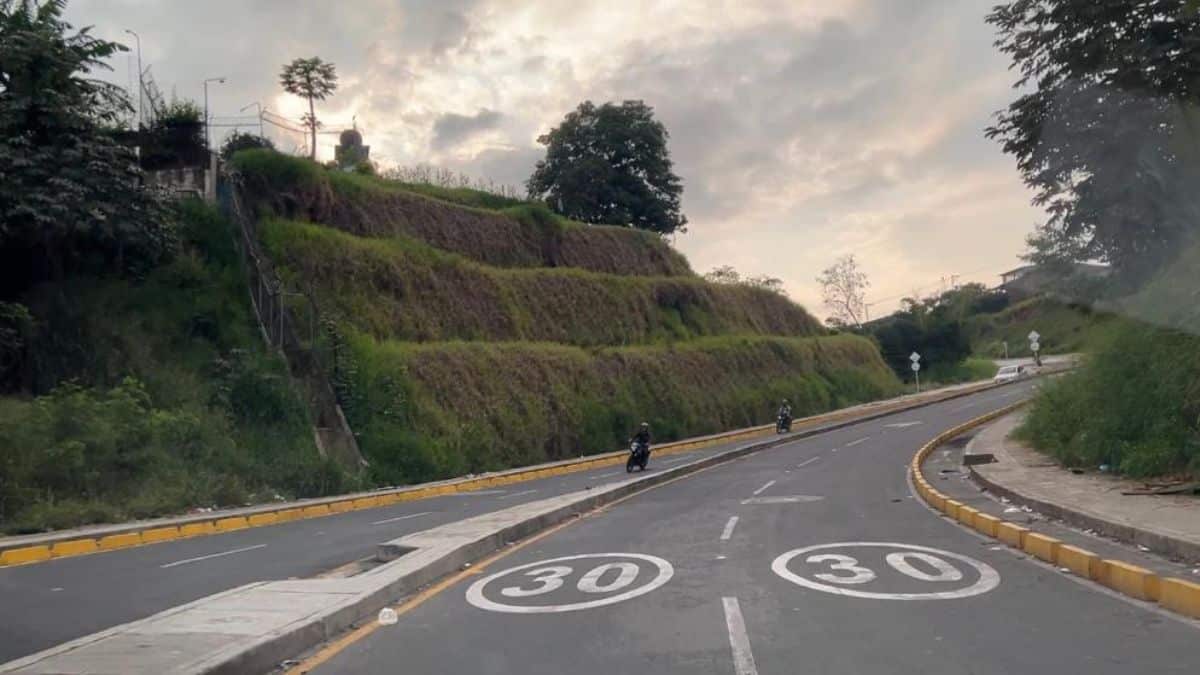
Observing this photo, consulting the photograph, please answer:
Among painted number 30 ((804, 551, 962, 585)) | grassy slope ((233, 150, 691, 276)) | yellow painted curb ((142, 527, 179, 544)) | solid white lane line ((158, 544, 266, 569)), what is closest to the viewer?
painted number 30 ((804, 551, 962, 585))

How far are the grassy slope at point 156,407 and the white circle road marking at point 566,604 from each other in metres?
11.8

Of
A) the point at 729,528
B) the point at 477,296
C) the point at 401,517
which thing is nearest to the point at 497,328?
the point at 477,296

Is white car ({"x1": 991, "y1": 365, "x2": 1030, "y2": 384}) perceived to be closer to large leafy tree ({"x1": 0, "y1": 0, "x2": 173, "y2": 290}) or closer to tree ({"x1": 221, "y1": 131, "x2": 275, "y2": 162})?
tree ({"x1": 221, "y1": 131, "x2": 275, "y2": 162})

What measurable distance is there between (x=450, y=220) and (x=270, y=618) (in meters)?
39.5

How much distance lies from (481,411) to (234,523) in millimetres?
17061

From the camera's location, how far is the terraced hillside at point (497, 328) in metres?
35.4

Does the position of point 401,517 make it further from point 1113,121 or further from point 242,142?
point 242,142

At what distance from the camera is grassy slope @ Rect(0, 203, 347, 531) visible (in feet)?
69.6

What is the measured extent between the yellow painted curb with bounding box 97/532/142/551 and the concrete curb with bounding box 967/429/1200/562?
1449 centimetres

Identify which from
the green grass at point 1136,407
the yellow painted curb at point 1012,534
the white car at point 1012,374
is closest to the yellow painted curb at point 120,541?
the yellow painted curb at point 1012,534

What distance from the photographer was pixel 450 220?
47250 millimetres

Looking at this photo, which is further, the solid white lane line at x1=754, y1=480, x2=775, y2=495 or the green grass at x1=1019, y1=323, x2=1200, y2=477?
the solid white lane line at x1=754, y1=480, x2=775, y2=495

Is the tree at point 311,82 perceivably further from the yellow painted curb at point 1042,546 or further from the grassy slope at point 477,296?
the yellow painted curb at point 1042,546

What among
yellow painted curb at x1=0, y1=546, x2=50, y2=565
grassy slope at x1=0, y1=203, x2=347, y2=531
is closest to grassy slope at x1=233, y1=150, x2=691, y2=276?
grassy slope at x1=0, y1=203, x2=347, y2=531
